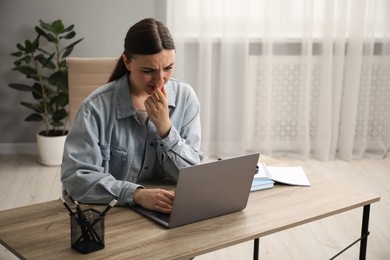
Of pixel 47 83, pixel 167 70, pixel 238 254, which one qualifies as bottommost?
pixel 238 254

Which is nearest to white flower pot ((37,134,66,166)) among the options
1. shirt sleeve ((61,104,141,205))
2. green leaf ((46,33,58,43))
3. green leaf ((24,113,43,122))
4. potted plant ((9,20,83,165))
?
potted plant ((9,20,83,165))

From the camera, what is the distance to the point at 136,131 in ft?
6.69

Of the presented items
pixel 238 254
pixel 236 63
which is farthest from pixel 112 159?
pixel 236 63

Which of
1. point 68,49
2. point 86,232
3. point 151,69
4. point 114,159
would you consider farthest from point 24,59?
point 86,232

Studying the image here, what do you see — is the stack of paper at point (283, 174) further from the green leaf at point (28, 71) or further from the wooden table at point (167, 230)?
the green leaf at point (28, 71)

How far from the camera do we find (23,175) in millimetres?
4129

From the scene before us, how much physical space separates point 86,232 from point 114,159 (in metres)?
0.50

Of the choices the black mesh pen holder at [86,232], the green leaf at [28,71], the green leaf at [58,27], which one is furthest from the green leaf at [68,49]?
the black mesh pen holder at [86,232]

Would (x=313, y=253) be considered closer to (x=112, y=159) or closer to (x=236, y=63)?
(x=112, y=159)

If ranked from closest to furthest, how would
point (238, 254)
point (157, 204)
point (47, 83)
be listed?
point (157, 204) → point (238, 254) → point (47, 83)

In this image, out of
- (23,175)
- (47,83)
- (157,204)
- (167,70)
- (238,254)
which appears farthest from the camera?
(47,83)

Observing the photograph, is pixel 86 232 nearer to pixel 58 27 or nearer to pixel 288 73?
pixel 58 27

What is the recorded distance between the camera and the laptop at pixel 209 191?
5.48ft

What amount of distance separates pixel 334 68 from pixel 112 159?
2.85m
